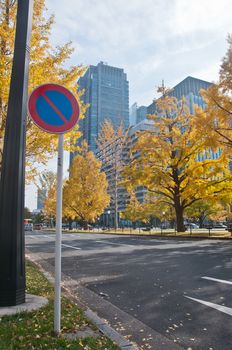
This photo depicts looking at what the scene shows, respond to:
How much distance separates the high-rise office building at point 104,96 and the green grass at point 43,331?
3079 inches

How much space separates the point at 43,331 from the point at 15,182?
1927mm

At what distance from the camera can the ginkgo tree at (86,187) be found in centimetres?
3931

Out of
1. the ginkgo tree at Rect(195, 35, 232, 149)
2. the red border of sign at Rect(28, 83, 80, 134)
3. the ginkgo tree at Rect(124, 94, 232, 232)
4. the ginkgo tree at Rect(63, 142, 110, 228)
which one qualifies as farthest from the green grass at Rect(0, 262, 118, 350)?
the ginkgo tree at Rect(63, 142, 110, 228)

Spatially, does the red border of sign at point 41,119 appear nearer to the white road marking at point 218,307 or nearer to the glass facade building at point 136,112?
the white road marking at point 218,307

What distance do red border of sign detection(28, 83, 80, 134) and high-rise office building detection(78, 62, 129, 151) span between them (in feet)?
256

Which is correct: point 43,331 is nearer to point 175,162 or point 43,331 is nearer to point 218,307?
point 218,307

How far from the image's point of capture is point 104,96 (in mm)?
83812

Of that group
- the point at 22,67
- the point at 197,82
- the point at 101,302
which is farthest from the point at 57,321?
the point at 197,82

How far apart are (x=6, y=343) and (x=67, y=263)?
258 inches

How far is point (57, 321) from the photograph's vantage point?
3055 millimetres

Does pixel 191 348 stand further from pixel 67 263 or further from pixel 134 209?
pixel 134 209

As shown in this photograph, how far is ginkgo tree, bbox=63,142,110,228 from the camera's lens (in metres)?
39.3

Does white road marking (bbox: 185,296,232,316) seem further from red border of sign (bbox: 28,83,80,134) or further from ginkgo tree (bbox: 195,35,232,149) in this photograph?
ginkgo tree (bbox: 195,35,232,149)

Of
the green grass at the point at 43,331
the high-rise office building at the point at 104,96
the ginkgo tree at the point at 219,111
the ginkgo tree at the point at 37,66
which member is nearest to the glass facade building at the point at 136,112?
the high-rise office building at the point at 104,96
